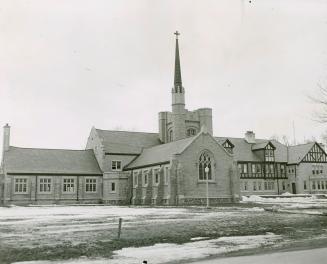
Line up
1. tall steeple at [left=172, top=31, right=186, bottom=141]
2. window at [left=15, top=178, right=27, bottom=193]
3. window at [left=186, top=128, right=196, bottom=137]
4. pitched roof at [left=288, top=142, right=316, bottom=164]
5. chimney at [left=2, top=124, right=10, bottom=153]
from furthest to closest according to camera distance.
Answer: pitched roof at [left=288, top=142, right=316, bottom=164] → window at [left=186, top=128, right=196, bottom=137] → tall steeple at [left=172, top=31, right=186, bottom=141] → chimney at [left=2, top=124, right=10, bottom=153] → window at [left=15, top=178, right=27, bottom=193]

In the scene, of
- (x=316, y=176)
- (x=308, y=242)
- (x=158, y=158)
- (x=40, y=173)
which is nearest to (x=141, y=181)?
(x=158, y=158)

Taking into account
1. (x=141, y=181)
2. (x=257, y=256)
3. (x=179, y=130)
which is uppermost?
(x=179, y=130)

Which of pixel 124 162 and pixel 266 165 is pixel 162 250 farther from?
pixel 266 165

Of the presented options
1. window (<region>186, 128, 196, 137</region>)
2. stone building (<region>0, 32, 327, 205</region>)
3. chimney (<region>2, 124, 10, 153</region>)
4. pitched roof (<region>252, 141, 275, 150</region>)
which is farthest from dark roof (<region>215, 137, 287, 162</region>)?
chimney (<region>2, 124, 10, 153</region>)

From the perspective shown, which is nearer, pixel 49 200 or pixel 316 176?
pixel 49 200

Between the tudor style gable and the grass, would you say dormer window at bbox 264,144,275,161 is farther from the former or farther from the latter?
the grass

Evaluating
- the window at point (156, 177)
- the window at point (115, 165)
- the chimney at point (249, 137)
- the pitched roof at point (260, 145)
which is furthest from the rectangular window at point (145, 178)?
the chimney at point (249, 137)

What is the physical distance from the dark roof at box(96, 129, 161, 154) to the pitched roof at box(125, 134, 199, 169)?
1818 millimetres

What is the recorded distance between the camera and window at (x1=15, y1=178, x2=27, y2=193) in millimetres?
51062

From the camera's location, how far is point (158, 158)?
50.1 meters

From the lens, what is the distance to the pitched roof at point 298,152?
71.1m

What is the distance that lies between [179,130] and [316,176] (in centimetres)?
2655

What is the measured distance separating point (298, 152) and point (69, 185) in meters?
39.7

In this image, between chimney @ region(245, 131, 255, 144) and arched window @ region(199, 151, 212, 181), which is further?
chimney @ region(245, 131, 255, 144)
